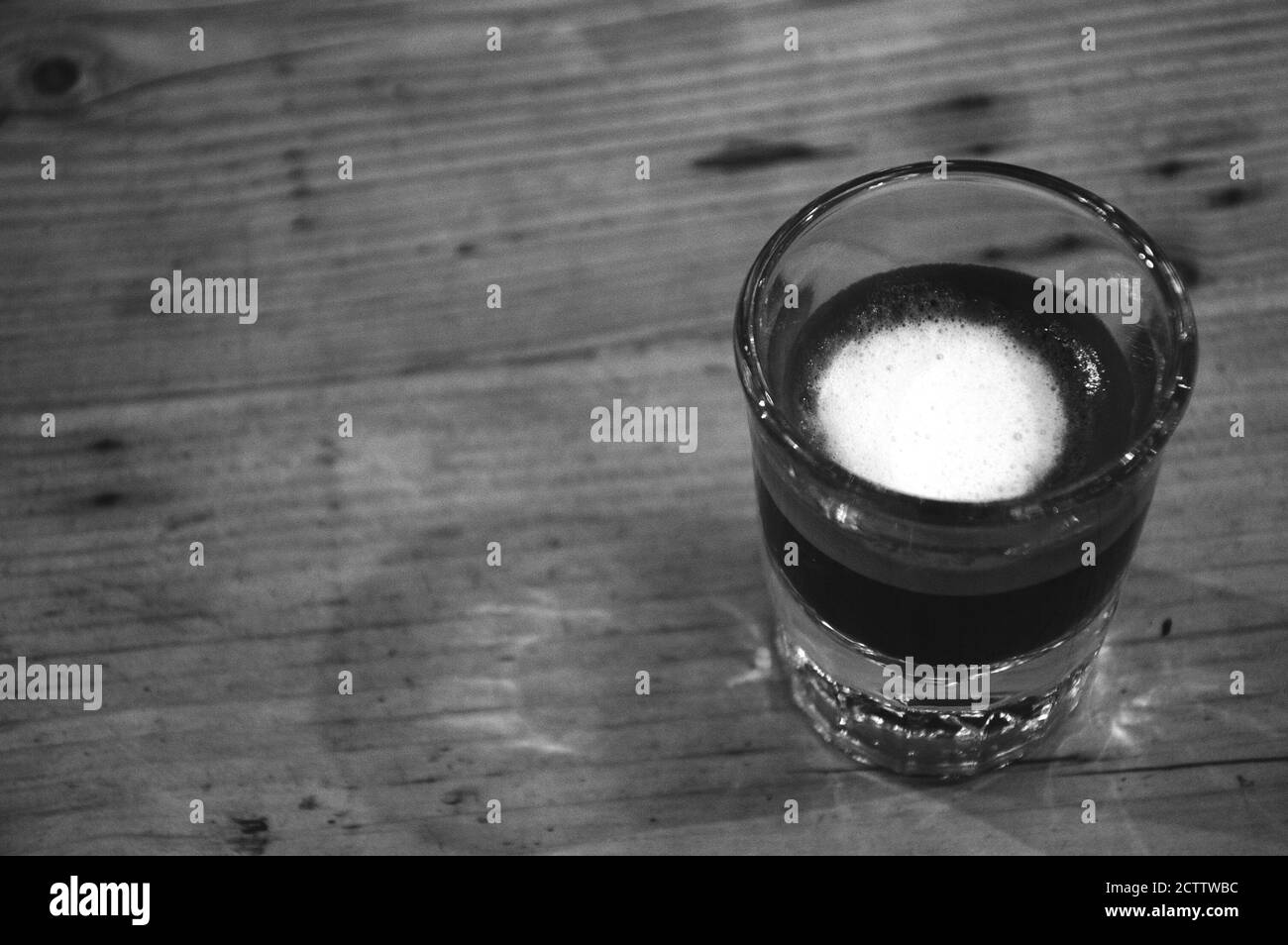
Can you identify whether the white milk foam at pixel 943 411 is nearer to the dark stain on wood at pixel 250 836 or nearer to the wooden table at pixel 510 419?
the wooden table at pixel 510 419

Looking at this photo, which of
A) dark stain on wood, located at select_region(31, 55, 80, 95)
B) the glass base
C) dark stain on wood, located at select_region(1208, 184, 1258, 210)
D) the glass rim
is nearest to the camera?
the glass rim

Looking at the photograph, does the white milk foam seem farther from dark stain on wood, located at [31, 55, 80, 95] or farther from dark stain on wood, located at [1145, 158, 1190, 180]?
dark stain on wood, located at [31, 55, 80, 95]

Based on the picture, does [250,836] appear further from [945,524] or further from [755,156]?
[755,156]

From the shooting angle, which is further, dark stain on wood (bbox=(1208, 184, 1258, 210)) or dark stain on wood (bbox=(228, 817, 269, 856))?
dark stain on wood (bbox=(1208, 184, 1258, 210))

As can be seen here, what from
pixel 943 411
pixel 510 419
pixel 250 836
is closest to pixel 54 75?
pixel 510 419

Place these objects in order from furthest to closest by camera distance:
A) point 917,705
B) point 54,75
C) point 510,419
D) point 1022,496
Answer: point 54,75 → point 510,419 → point 917,705 → point 1022,496

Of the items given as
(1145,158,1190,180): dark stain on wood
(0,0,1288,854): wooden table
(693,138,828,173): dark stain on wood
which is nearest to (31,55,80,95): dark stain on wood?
(0,0,1288,854): wooden table
